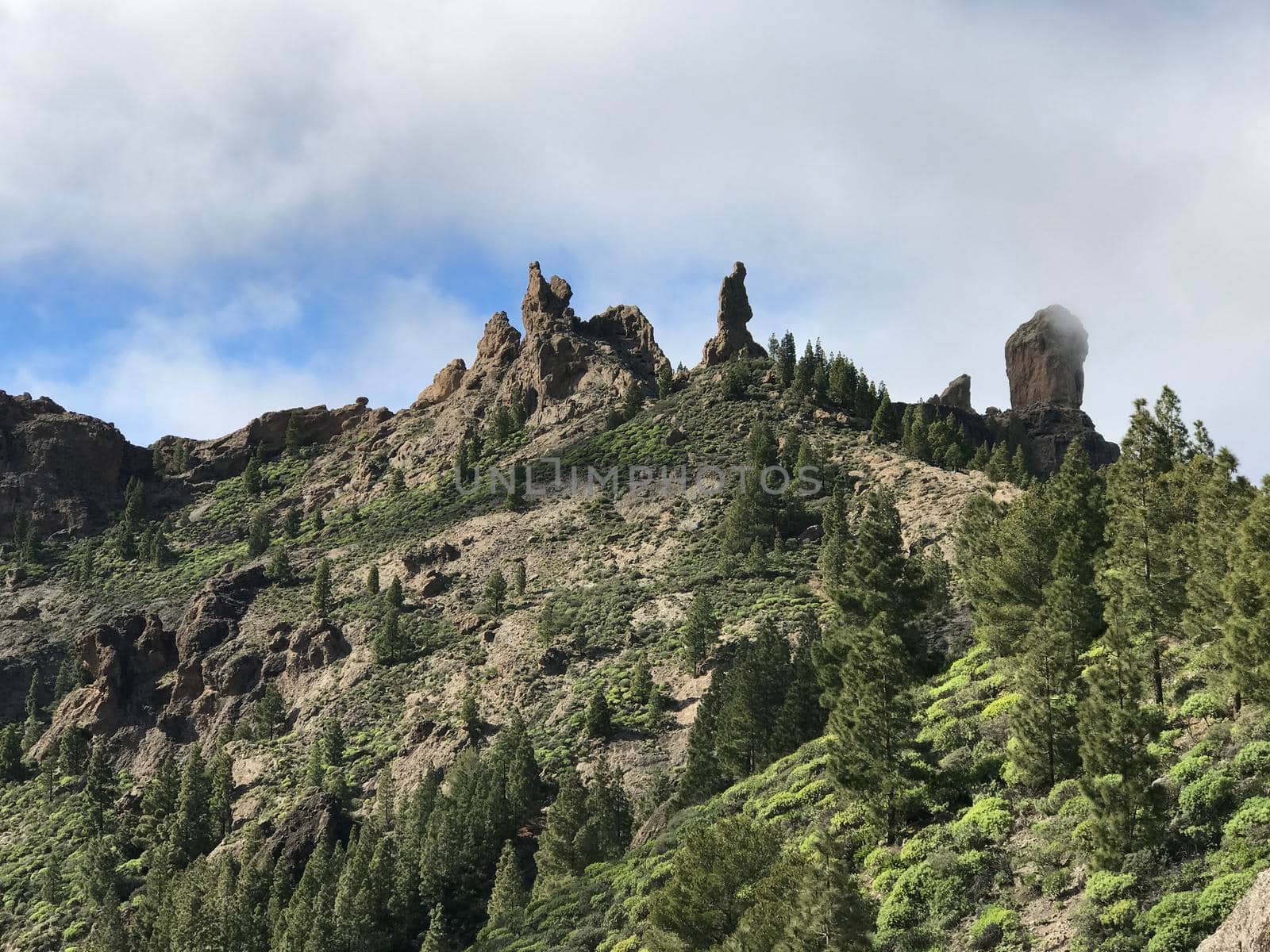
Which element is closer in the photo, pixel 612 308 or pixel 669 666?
pixel 669 666

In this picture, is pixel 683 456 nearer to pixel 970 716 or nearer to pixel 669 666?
pixel 669 666

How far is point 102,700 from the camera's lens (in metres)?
109

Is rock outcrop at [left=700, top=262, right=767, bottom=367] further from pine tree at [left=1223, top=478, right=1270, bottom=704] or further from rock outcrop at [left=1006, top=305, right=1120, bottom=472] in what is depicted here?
pine tree at [left=1223, top=478, right=1270, bottom=704]

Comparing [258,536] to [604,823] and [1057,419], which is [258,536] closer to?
[604,823]

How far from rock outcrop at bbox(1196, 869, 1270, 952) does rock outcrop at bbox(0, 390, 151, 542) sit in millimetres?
172251

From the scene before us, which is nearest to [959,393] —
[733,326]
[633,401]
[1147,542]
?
[733,326]

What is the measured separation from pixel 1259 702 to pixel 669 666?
59629mm

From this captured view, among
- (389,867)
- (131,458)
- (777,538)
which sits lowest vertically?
(389,867)

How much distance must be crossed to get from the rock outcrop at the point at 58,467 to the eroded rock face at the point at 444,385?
161 feet

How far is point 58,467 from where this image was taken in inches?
6609

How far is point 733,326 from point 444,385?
51.8m

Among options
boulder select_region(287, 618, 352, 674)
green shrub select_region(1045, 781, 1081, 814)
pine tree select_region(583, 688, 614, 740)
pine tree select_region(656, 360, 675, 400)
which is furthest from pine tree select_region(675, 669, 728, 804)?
pine tree select_region(656, 360, 675, 400)

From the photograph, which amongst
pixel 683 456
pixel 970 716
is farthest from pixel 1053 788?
pixel 683 456

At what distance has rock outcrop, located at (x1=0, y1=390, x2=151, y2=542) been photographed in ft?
530
